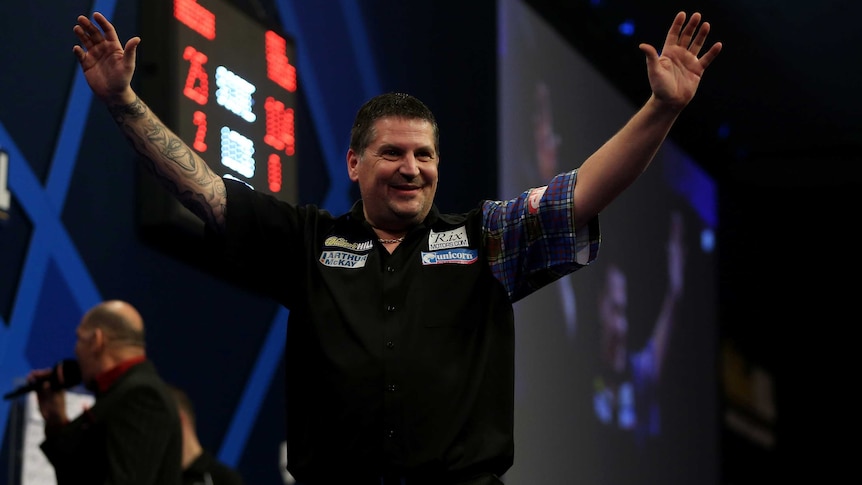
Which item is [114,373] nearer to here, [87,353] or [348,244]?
[87,353]

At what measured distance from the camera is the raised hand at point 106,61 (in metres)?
2.37

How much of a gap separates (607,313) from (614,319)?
0.16 m

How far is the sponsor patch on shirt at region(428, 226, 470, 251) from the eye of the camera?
2492 mm

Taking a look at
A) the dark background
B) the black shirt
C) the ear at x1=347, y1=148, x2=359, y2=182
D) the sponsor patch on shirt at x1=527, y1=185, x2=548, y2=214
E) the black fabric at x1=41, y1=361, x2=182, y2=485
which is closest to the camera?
the black shirt

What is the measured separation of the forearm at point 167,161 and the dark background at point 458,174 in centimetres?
231

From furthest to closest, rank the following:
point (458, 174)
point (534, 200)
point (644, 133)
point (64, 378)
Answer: point (458, 174), point (64, 378), point (534, 200), point (644, 133)

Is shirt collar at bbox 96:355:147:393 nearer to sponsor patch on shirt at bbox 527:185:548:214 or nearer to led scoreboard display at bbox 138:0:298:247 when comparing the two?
led scoreboard display at bbox 138:0:298:247

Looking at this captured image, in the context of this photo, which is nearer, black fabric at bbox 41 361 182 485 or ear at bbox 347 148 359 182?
ear at bbox 347 148 359 182

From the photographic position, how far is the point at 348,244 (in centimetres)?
251

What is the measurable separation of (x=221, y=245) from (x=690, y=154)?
30.8ft

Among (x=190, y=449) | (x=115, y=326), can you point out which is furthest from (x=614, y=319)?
(x=115, y=326)

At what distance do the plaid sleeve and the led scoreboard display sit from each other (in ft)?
6.77

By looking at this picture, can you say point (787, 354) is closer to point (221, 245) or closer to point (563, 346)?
point (563, 346)

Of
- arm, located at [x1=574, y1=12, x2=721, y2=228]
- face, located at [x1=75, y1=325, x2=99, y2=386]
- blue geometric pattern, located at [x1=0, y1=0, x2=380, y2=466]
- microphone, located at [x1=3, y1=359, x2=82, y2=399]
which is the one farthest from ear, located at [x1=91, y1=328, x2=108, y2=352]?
arm, located at [x1=574, y1=12, x2=721, y2=228]
